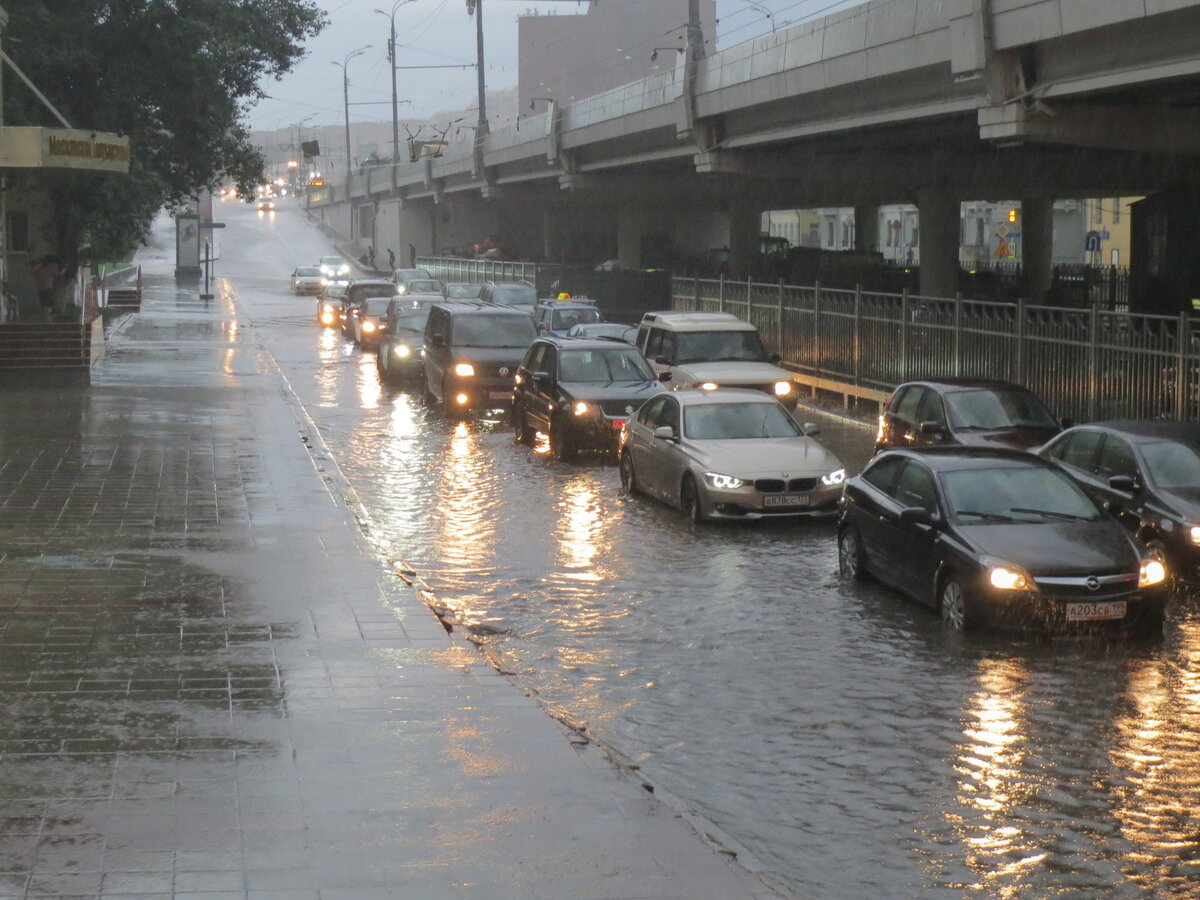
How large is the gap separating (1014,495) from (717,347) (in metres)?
14.4

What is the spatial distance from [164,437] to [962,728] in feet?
53.7

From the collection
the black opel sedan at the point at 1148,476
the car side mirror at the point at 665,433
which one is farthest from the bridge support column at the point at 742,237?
the black opel sedan at the point at 1148,476

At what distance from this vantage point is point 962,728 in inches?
370

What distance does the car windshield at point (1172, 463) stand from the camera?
14039 mm

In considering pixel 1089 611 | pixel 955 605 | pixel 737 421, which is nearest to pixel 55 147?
pixel 737 421

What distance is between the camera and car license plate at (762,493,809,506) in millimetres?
16719

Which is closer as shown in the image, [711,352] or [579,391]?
[579,391]

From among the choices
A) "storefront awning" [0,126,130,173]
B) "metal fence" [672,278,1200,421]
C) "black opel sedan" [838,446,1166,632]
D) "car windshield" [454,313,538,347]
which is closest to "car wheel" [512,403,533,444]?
"car windshield" [454,313,538,347]

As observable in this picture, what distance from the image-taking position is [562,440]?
22594 mm

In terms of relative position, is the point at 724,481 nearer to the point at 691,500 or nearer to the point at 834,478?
the point at 691,500

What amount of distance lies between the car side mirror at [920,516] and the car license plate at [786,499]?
4.12 m

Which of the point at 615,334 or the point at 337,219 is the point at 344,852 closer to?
the point at 615,334

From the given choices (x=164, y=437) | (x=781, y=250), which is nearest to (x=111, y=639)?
(x=164, y=437)

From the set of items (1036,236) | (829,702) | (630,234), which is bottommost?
(829,702)
